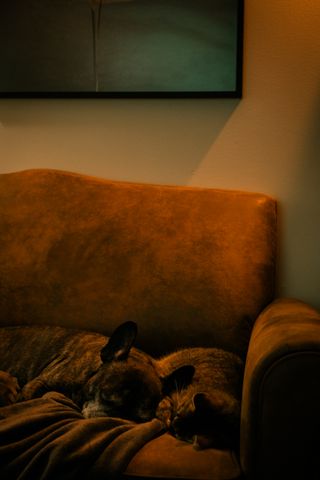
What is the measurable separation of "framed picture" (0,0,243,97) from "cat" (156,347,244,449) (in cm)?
106

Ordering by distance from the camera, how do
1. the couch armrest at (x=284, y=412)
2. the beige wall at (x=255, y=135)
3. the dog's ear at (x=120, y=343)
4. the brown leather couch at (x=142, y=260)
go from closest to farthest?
1. the couch armrest at (x=284, y=412)
2. the dog's ear at (x=120, y=343)
3. the brown leather couch at (x=142, y=260)
4. the beige wall at (x=255, y=135)

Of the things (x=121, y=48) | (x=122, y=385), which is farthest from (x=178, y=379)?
(x=121, y=48)

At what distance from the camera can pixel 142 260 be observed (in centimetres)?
218

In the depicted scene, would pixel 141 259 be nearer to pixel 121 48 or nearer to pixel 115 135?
pixel 115 135

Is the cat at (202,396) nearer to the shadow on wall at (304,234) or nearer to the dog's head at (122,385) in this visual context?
the dog's head at (122,385)

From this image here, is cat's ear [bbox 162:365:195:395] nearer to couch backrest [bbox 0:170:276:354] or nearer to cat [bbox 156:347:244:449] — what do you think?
cat [bbox 156:347:244:449]

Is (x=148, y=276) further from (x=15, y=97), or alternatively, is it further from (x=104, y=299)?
(x=15, y=97)

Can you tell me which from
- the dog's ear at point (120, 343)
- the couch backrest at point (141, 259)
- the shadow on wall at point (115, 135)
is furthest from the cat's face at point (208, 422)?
the shadow on wall at point (115, 135)

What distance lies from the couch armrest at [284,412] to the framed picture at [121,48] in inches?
49.2

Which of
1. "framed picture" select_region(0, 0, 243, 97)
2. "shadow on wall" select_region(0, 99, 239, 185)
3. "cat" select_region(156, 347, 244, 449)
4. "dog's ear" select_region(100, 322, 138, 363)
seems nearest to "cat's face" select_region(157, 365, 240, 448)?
"cat" select_region(156, 347, 244, 449)

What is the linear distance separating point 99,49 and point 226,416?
1626mm

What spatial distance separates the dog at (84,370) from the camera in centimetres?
168

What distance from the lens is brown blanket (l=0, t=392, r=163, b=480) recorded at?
138 centimetres

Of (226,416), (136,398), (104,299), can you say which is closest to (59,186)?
(104,299)
